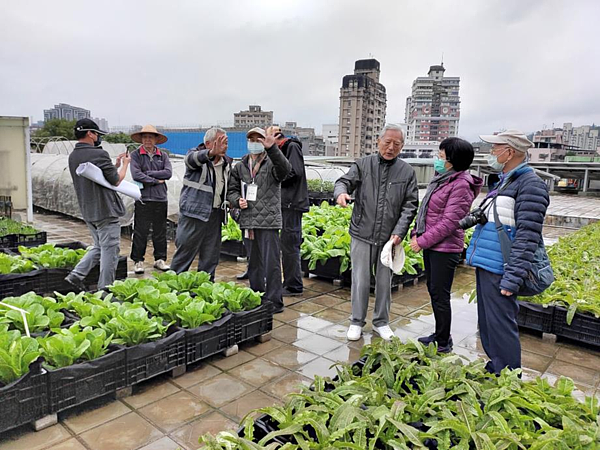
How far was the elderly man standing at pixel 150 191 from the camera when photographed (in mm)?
5312

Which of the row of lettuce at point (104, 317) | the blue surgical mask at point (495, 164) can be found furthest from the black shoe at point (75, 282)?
the blue surgical mask at point (495, 164)

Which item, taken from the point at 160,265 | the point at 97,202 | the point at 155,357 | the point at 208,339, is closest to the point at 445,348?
the point at 208,339

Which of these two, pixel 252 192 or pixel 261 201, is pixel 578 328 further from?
pixel 252 192

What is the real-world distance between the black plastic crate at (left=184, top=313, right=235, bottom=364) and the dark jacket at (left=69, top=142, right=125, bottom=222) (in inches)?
61.9

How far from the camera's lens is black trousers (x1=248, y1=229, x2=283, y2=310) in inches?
162

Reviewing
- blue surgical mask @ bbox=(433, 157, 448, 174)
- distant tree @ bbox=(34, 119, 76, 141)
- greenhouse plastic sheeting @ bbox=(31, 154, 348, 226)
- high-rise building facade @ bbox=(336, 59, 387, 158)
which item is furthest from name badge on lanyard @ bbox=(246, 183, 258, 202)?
high-rise building facade @ bbox=(336, 59, 387, 158)

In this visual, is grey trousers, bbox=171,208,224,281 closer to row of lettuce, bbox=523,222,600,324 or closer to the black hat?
the black hat

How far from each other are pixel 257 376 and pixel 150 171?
3253 mm

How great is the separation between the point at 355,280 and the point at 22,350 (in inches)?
94.4

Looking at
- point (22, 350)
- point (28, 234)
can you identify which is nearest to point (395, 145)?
point (22, 350)

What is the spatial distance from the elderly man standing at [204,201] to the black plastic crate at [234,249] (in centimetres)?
174

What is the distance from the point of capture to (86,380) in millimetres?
2438

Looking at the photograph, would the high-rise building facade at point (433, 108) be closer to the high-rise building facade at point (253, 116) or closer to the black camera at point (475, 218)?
the high-rise building facade at point (253, 116)

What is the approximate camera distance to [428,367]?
2256 mm
